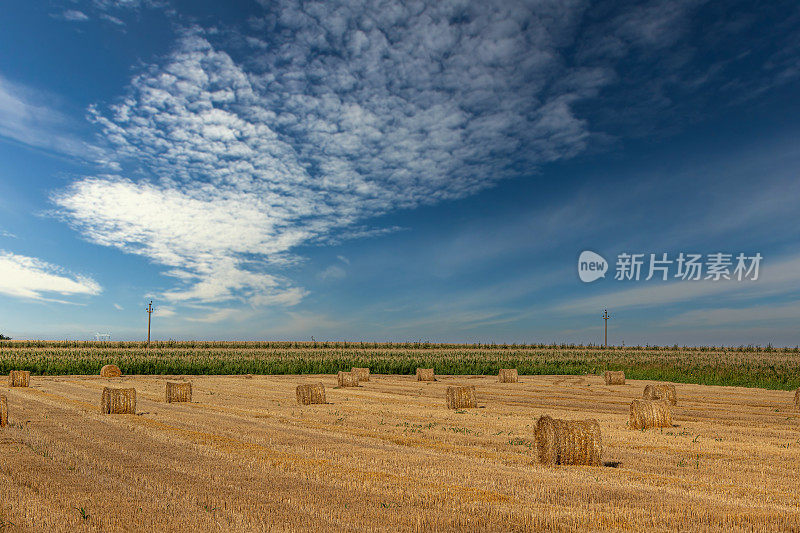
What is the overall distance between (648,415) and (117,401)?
15503 millimetres

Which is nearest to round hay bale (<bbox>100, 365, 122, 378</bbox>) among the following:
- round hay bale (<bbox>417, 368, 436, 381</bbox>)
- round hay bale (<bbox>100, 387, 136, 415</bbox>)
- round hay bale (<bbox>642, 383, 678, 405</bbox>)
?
round hay bale (<bbox>417, 368, 436, 381</bbox>)

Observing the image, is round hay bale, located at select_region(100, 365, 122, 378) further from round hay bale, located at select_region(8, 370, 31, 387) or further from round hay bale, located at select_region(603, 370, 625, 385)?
round hay bale, located at select_region(603, 370, 625, 385)

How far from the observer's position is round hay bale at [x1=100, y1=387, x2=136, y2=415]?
741 inches

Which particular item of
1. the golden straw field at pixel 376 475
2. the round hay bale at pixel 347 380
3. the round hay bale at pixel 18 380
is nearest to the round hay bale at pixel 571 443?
the golden straw field at pixel 376 475

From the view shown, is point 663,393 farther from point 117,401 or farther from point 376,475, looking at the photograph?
point 117,401

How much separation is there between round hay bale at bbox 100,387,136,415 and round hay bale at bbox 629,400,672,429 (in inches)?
578

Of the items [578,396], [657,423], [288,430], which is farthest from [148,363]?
[657,423]

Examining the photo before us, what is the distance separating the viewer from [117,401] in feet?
61.9

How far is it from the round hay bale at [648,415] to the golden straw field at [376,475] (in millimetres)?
467

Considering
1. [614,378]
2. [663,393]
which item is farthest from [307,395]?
[614,378]

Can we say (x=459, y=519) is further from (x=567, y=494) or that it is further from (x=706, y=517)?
(x=706, y=517)

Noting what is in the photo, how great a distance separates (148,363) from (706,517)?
4892 cm

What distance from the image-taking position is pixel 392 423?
17.5 m

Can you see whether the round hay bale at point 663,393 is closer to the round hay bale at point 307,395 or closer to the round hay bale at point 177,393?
the round hay bale at point 307,395
